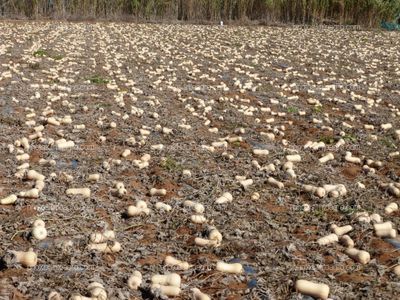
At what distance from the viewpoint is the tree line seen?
31.3 m

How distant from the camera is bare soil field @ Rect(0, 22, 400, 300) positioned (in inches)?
159

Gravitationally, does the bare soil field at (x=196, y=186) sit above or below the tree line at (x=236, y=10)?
below

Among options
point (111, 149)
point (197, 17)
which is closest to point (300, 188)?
point (111, 149)

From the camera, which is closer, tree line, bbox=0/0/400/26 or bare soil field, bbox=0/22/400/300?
bare soil field, bbox=0/22/400/300

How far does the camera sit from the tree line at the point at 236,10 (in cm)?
3127

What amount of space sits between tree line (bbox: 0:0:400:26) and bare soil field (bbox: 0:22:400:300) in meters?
19.6

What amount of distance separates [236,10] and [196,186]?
95.9 ft

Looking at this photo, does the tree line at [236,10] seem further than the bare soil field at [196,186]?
Yes

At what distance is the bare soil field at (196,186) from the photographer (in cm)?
405

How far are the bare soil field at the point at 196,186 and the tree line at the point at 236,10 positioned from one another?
771 inches

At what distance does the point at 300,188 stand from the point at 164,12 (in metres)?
29.0

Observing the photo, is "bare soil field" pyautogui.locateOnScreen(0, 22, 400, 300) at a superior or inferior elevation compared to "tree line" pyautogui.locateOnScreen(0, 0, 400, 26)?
inferior

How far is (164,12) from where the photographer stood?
33.0 m

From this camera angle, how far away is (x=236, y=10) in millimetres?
33281
